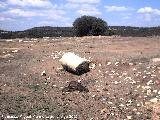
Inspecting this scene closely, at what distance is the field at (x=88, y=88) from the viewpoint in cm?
1232

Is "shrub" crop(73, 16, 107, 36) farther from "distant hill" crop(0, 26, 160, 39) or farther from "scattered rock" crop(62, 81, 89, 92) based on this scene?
"scattered rock" crop(62, 81, 89, 92)

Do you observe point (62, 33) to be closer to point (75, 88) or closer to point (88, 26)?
point (88, 26)

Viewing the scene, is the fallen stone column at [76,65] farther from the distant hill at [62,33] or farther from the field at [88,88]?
the distant hill at [62,33]

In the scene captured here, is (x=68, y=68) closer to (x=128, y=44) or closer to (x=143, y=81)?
(x=143, y=81)

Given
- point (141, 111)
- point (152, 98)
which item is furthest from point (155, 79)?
point (141, 111)

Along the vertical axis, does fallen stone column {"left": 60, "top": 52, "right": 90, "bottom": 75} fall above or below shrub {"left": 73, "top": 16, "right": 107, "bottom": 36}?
below

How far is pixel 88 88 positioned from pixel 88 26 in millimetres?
31619

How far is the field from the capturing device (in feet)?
40.4

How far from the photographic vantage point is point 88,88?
15.0m

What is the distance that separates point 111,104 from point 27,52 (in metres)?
11.1

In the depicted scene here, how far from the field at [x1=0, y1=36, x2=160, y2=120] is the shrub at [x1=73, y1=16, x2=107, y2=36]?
25.7m

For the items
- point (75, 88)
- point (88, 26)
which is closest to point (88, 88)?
point (75, 88)

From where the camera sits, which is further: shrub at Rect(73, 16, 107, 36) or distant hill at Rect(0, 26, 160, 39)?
distant hill at Rect(0, 26, 160, 39)

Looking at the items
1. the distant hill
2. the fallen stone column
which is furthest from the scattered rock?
the distant hill
